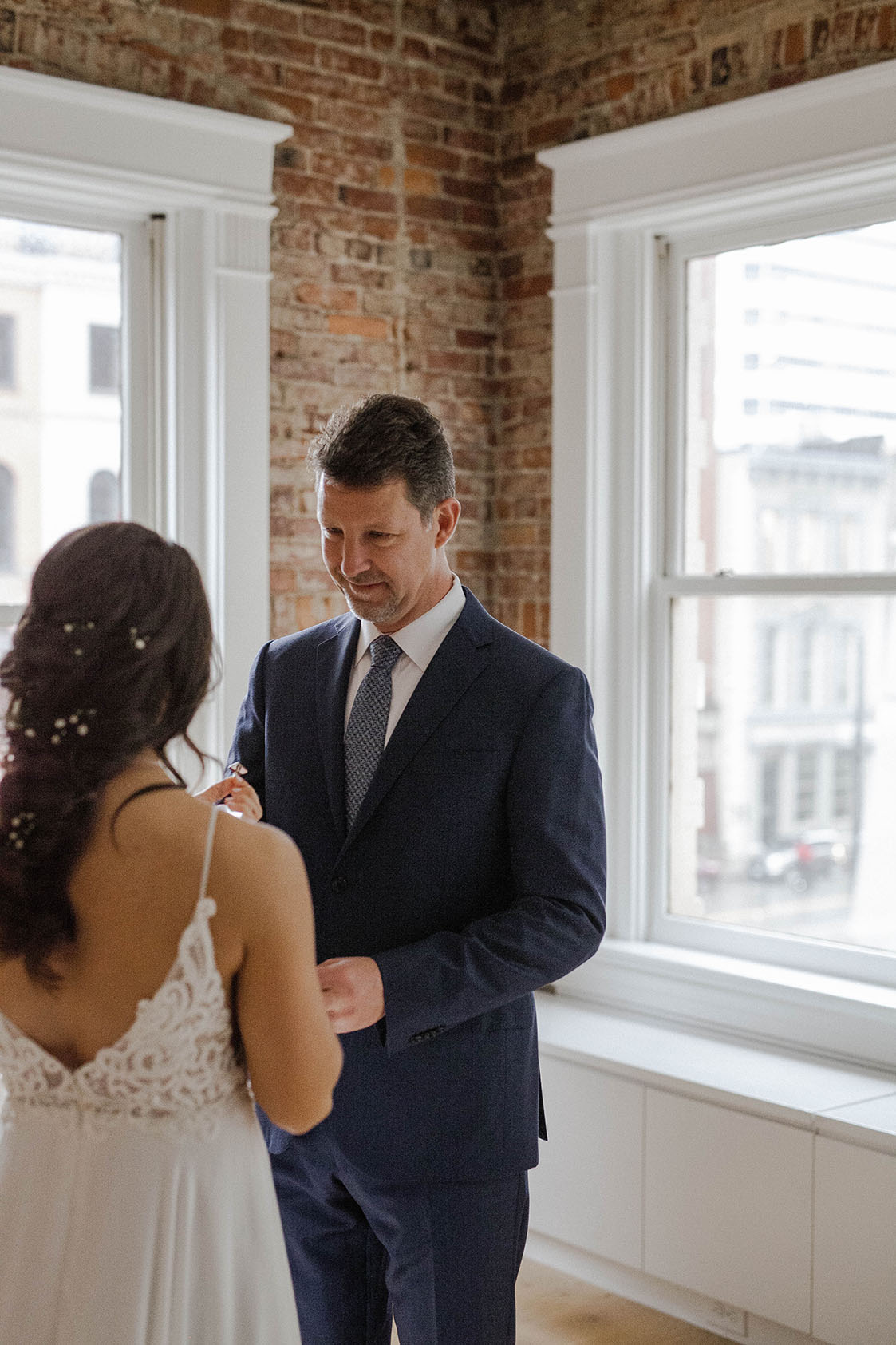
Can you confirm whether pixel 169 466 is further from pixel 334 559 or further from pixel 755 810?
pixel 755 810

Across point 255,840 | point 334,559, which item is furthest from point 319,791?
point 255,840

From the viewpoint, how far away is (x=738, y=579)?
12.2ft

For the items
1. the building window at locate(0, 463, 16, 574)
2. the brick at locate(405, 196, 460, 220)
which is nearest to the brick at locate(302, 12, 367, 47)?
the brick at locate(405, 196, 460, 220)

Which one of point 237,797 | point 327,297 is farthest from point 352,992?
point 327,297

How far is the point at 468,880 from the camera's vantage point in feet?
7.04

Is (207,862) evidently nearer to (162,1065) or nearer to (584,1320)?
(162,1065)

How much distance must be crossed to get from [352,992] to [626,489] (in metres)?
2.27

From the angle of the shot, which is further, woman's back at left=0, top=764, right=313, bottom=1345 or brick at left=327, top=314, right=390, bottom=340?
brick at left=327, top=314, right=390, bottom=340

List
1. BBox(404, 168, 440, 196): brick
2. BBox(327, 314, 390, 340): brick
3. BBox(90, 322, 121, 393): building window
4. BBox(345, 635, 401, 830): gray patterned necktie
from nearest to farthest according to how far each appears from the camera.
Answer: BBox(345, 635, 401, 830): gray patterned necktie
BBox(90, 322, 121, 393): building window
BBox(327, 314, 390, 340): brick
BBox(404, 168, 440, 196): brick

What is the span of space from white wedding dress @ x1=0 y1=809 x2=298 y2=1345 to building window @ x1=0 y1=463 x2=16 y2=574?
201cm

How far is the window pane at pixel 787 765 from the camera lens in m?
3.48

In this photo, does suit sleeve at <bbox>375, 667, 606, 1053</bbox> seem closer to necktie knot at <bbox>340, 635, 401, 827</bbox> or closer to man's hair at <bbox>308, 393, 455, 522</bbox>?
necktie knot at <bbox>340, 635, 401, 827</bbox>

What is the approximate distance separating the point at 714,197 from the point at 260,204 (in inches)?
44.8

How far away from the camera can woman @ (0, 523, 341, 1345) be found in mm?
1470
